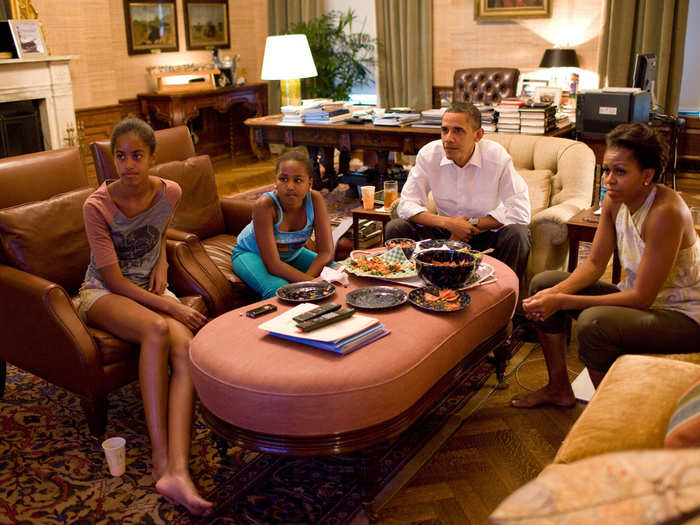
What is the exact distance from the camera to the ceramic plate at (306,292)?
2314mm

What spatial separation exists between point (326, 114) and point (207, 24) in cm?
290

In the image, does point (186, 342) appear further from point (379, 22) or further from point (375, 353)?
point (379, 22)

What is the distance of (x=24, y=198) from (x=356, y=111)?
11.3 feet

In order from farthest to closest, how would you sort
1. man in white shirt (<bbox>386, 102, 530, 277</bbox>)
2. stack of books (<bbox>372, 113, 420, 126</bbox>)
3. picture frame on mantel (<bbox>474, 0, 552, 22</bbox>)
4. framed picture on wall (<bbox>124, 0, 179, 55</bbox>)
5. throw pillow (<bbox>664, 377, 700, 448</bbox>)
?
1. framed picture on wall (<bbox>124, 0, 179, 55</bbox>)
2. picture frame on mantel (<bbox>474, 0, 552, 22</bbox>)
3. stack of books (<bbox>372, 113, 420, 126</bbox>)
4. man in white shirt (<bbox>386, 102, 530, 277</bbox>)
5. throw pillow (<bbox>664, 377, 700, 448</bbox>)

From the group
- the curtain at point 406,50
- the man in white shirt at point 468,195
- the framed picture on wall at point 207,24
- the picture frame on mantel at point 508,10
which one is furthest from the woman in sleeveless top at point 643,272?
the framed picture on wall at point 207,24

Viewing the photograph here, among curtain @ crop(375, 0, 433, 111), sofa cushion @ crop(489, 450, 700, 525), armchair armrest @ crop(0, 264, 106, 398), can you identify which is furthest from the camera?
curtain @ crop(375, 0, 433, 111)

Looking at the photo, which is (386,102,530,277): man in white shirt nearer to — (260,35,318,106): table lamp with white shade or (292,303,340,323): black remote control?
(292,303,340,323): black remote control

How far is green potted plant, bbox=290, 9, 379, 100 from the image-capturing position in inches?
283

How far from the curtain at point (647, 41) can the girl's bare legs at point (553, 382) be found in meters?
4.23

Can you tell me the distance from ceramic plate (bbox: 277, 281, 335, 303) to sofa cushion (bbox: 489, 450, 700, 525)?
1.48 m

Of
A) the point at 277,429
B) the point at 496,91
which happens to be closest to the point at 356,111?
the point at 496,91

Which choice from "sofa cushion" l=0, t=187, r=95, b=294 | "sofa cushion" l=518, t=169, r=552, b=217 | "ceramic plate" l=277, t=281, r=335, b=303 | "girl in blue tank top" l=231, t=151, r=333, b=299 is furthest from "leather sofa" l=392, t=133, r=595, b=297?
"sofa cushion" l=0, t=187, r=95, b=294

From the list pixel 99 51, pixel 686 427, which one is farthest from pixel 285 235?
pixel 99 51

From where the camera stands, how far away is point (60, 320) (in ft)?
7.44
